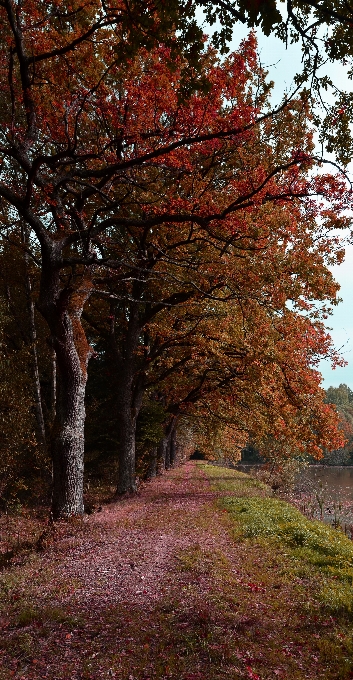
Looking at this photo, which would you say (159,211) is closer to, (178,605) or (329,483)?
(178,605)

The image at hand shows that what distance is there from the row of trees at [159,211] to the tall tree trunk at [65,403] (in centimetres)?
4

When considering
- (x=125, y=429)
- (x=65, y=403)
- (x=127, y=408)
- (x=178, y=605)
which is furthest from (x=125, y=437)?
(x=178, y=605)

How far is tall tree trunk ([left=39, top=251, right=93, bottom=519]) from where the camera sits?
10.3 m

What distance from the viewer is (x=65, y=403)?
35.9 feet

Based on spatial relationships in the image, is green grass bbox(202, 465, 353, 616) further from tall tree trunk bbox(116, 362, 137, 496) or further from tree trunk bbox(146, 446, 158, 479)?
tree trunk bbox(146, 446, 158, 479)

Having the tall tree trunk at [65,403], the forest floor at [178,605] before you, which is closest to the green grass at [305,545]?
the forest floor at [178,605]

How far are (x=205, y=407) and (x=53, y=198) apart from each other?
1720 cm

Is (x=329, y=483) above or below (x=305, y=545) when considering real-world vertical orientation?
below

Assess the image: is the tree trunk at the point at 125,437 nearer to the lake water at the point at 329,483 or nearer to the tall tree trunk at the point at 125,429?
the tall tree trunk at the point at 125,429

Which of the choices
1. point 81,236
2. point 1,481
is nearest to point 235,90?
point 81,236

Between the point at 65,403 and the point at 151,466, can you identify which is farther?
the point at 151,466

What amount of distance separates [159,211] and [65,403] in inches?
215

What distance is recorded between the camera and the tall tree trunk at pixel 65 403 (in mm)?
10273

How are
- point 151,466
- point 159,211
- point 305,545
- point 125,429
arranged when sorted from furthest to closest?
point 151,466 < point 125,429 < point 159,211 < point 305,545
